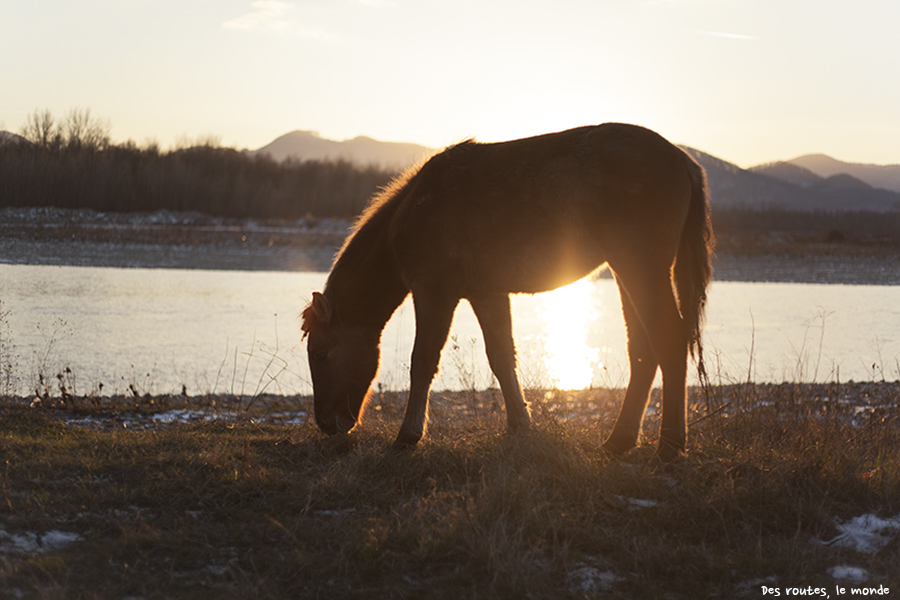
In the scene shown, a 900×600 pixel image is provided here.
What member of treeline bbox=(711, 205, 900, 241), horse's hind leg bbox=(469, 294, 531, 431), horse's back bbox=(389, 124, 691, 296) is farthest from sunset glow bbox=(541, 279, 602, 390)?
treeline bbox=(711, 205, 900, 241)

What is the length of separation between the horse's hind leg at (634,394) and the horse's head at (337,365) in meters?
2.04

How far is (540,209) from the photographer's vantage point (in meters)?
4.84

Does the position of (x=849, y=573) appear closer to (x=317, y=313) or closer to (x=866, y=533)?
(x=866, y=533)

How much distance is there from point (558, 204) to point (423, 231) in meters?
1.05

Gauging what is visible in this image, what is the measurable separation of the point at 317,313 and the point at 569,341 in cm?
1102

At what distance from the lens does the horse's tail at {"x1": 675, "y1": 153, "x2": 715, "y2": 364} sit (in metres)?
4.93

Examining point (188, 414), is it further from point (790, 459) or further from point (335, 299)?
point (790, 459)

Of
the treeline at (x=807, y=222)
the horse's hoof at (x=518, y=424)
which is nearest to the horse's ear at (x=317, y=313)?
the horse's hoof at (x=518, y=424)

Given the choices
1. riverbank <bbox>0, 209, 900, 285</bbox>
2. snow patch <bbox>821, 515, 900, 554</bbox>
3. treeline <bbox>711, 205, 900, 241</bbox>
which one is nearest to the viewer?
snow patch <bbox>821, 515, 900, 554</bbox>

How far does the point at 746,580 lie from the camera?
328cm

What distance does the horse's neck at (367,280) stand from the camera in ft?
18.5

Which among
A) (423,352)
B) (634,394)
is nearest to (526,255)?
(423,352)

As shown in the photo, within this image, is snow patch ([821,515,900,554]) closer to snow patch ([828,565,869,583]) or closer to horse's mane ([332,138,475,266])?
snow patch ([828,565,869,583])

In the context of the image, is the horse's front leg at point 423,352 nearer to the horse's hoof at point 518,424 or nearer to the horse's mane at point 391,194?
the horse's hoof at point 518,424
